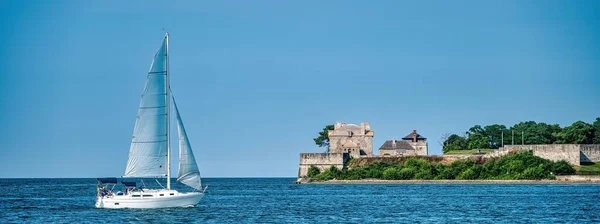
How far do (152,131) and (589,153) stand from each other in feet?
230

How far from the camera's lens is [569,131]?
14038cm

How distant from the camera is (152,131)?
57.5 m

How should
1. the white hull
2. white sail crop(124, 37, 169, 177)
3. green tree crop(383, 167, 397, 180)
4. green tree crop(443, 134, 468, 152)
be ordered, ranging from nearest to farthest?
white sail crop(124, 37, 169, 177) < the white hull < green tree crop(383, 167, 397, 180) < green tree crop(443, 134, 468, 152)

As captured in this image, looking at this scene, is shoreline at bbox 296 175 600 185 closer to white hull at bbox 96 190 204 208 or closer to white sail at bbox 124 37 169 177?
white hull at bbox 96 190 204 208

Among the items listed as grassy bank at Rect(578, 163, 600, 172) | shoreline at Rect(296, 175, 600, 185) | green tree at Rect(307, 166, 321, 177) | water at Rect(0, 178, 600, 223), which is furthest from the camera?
green tree at Rect(307, 166, 321, 177)

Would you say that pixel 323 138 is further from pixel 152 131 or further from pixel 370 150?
pixel 152 131

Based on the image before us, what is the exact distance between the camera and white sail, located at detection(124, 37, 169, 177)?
57.1 metres

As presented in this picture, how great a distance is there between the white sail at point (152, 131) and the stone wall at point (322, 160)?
2801 inches

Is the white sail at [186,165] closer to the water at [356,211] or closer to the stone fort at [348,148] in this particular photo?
the water at [356,211]

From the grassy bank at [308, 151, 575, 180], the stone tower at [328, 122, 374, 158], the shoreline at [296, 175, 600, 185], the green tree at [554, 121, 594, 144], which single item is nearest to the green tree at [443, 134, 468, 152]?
the green tree at [554, 121, 594, 144]

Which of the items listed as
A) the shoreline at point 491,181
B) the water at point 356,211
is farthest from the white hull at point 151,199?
the shoreline at point 491,181

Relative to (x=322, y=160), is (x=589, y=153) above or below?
above

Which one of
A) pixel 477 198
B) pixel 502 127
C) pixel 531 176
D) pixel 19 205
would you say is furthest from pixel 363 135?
pixel 19 205

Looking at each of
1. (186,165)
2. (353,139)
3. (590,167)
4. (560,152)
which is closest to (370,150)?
(353,139)
